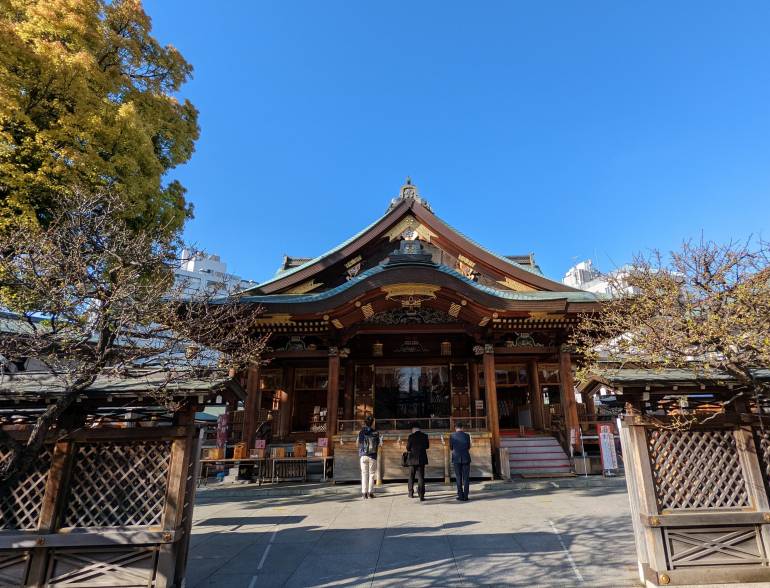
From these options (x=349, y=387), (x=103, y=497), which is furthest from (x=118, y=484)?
(x=349, y=387)

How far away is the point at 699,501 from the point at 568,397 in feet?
27.9

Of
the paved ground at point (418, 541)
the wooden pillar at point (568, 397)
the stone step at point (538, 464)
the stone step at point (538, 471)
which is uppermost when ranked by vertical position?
the wooden pillar at point (568, 397)

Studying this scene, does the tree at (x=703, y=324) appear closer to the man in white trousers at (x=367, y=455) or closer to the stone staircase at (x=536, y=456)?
the man in white trousers at (x=367, y=455)

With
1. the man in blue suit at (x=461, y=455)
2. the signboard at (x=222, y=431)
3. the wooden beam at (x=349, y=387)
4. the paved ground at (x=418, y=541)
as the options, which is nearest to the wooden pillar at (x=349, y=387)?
the wooden beam at (x=349, y=387)

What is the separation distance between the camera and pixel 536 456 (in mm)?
13102

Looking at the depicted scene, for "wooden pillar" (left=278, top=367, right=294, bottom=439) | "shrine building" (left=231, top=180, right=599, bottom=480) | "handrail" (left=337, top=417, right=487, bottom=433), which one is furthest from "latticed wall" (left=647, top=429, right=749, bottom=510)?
"wooden pillar" (left=278, top=367, right=294, bottom=439)

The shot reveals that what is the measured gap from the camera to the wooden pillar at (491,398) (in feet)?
40.5

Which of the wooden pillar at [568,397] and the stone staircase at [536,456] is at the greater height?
the wooden pillar at [568,397]

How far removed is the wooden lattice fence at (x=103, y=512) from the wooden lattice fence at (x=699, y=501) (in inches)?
209

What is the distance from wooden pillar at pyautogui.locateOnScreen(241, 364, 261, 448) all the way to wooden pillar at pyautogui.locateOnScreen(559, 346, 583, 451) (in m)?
9.66

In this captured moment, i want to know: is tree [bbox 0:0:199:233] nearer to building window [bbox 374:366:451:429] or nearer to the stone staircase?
building window [bbox 374:366:451:429]

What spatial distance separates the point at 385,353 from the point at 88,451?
11.4m

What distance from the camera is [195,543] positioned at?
6.59 meters

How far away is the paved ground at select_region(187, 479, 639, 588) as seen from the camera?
4879 millimetres
